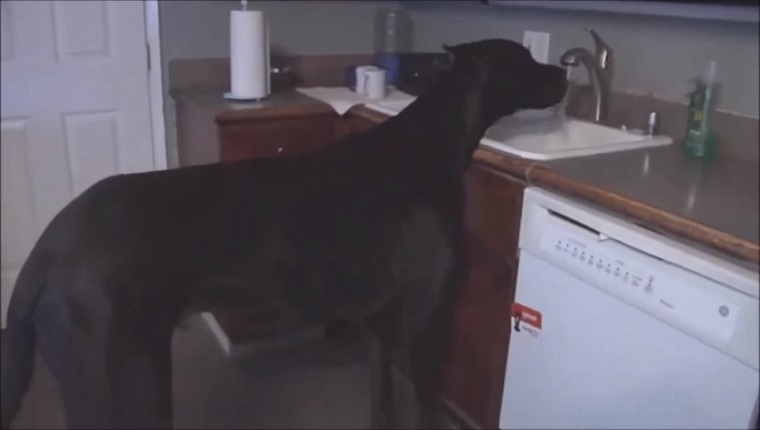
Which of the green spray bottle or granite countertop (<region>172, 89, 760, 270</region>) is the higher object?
the green spray bottle

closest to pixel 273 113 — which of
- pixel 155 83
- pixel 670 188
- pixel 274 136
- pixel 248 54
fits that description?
pixel 274 136

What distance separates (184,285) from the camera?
1188 mm

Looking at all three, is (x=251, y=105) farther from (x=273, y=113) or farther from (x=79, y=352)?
(x=79, y=352)

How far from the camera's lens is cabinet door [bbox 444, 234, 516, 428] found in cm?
143

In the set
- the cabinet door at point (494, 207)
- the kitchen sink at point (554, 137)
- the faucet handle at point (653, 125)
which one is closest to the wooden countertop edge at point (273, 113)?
the kitchen sink at point (554, 137)

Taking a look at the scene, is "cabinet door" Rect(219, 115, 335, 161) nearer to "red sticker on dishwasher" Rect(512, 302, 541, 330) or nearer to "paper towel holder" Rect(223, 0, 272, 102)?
"paper towel holder" Rect(223, 0, 272, 102)

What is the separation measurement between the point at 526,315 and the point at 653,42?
0.67 m

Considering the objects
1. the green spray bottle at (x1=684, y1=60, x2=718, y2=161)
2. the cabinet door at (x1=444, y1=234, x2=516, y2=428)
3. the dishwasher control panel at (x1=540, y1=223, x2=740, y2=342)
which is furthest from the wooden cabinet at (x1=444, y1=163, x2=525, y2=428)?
the green spray bottle at (x1=684, y1=60, x2=718, y2=161)

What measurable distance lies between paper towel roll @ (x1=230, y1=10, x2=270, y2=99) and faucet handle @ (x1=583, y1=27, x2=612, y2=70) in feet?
2.75

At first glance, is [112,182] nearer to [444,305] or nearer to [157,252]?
[157,252]

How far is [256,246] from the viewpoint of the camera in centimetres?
123

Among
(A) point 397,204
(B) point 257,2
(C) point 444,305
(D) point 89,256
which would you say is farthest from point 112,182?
(B) point 257,2

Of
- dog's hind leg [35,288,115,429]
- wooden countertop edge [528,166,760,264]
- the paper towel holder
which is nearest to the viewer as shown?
wooden countertop edge [528,166,760,264]

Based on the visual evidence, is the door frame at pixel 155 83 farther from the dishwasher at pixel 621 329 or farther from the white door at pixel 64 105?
the dishwasher at pixel 621 329
